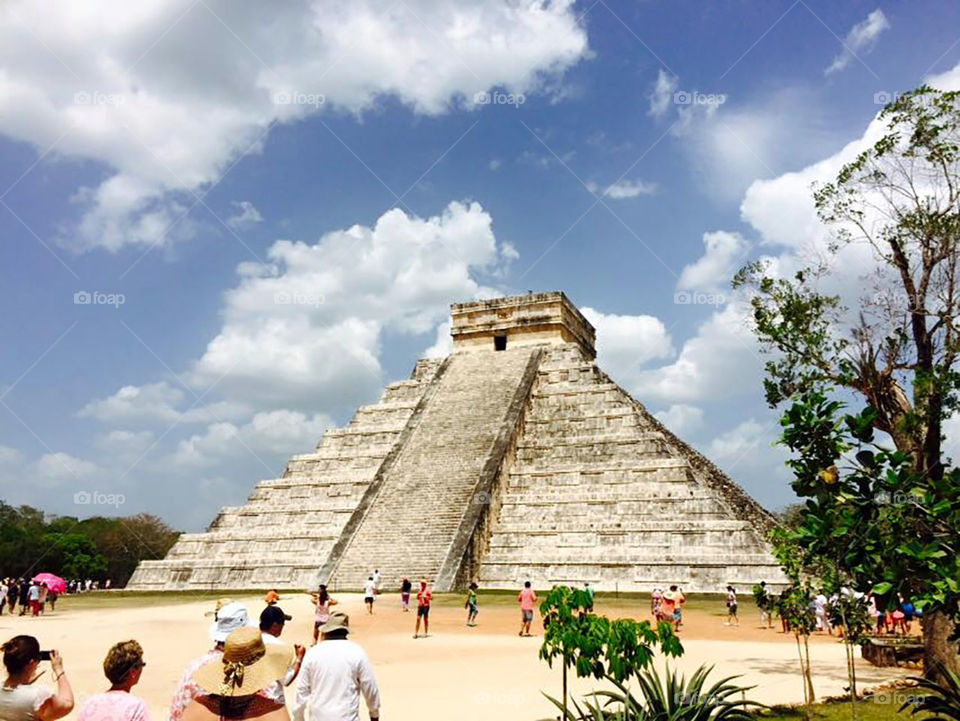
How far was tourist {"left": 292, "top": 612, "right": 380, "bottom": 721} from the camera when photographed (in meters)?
4.42

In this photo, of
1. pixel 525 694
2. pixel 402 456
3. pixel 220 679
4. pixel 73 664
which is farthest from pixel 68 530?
pixel 220 679

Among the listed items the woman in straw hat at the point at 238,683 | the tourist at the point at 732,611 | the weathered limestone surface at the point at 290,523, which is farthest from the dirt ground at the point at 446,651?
the woman in straw hat at the point at 238,683

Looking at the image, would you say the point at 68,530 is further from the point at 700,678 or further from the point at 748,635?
the point at 700,678

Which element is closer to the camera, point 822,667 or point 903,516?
point 903,516

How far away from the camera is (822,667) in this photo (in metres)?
10.7

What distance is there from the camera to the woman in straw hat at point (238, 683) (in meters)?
3.83

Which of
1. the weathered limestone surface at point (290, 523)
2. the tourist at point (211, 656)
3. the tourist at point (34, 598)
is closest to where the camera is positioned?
the tourist at point (211, 656)

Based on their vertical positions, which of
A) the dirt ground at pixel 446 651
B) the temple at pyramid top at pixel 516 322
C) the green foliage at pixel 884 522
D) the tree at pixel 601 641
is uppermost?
the temple at pyramid top at pixel 516 322

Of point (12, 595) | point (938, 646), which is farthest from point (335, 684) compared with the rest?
point (12, 595)

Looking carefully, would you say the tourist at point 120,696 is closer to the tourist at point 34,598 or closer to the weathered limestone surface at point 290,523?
the tourist at point 34,598

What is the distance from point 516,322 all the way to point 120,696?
28.6m

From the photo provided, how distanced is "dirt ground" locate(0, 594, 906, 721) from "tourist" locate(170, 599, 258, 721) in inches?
144

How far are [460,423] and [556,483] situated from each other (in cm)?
492

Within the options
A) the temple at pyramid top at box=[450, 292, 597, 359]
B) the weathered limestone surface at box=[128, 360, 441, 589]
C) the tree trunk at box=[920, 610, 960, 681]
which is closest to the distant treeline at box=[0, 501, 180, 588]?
the weathered limestone surface at box=[128, 360, 441, 589]
